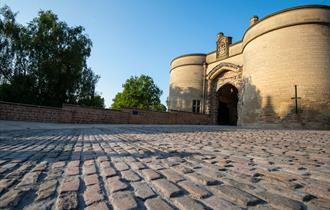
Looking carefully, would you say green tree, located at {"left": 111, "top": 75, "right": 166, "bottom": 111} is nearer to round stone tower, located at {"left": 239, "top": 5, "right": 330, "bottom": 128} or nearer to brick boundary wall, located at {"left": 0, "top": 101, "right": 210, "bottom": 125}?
brick boundary wall, located at {"left": 0, "top": 101, "right": 210, "bottom": 125}

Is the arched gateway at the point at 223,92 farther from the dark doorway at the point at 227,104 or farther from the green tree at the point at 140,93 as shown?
the green tree at the point at 140,93

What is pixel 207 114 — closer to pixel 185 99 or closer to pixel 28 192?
pixel 185 99

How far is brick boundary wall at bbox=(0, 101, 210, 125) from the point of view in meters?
12.0

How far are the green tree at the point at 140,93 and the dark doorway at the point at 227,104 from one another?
1734 centimetres

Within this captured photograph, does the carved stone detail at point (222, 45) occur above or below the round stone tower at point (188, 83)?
above

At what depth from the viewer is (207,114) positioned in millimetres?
22031

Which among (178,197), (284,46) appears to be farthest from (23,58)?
(178,197)

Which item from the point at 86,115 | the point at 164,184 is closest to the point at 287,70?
the point at 86,115

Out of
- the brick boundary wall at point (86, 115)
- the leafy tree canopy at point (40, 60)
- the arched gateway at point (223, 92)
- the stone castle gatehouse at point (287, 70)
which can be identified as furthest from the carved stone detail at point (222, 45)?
the leafy tree canopy at point (40, 60)

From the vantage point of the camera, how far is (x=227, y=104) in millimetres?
24562

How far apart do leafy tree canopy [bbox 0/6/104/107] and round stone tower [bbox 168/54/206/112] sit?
11.5 meters

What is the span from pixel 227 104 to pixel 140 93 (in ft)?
61.7

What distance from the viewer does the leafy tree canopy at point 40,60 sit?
2119 centimetres

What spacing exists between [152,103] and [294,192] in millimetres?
38632
